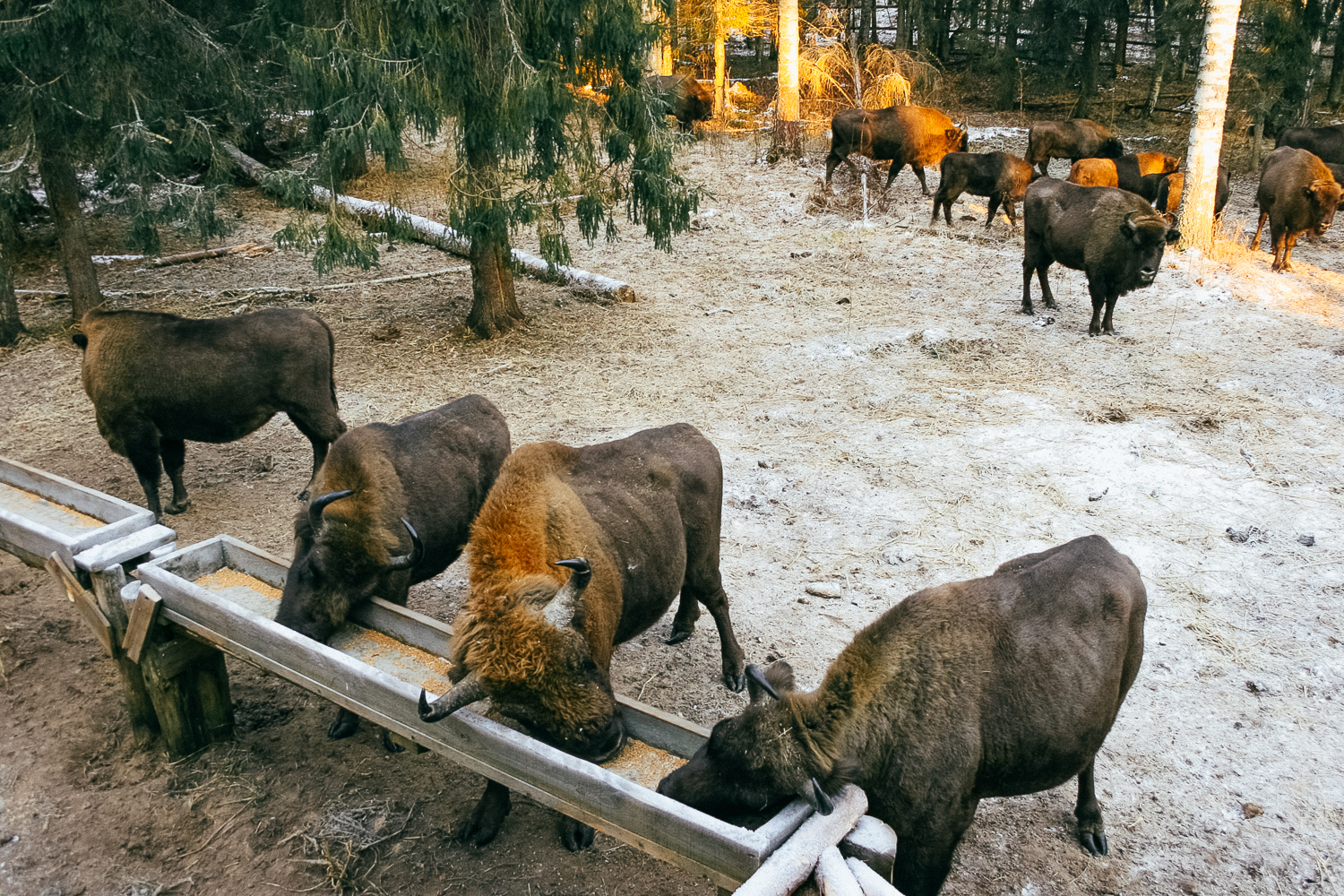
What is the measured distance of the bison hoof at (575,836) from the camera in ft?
15.1

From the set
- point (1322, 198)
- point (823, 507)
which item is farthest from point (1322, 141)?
point (823, 507)

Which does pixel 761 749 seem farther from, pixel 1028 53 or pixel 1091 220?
pixel 1028 53

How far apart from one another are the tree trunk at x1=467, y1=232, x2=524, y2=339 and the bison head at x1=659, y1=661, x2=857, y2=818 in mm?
8561

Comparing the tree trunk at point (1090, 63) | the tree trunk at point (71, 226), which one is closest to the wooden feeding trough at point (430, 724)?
the tree trunk at point (71, 226)

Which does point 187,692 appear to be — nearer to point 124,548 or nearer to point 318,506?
point 124,548

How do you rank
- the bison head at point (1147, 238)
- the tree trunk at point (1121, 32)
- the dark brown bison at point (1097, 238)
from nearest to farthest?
the bison head at point (1147, 238) → the dark brown bison at point (1097, 238) → the tree trunk at point (1121, 32)

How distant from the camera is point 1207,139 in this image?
46.0 feet

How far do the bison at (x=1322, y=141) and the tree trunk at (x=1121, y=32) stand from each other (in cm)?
966

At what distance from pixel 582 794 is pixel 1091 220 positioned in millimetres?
10696

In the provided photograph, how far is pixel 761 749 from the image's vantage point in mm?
3580

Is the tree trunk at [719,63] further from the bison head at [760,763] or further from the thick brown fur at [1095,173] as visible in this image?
the bison head at [760,763]

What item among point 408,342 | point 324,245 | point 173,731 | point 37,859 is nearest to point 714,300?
point 408,342

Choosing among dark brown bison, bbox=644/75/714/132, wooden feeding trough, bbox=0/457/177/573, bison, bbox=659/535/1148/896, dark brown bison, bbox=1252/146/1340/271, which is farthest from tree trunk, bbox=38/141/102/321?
dark brown bison, bbox=1252/146/1340/271

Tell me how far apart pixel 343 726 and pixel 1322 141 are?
1940 centimetres
